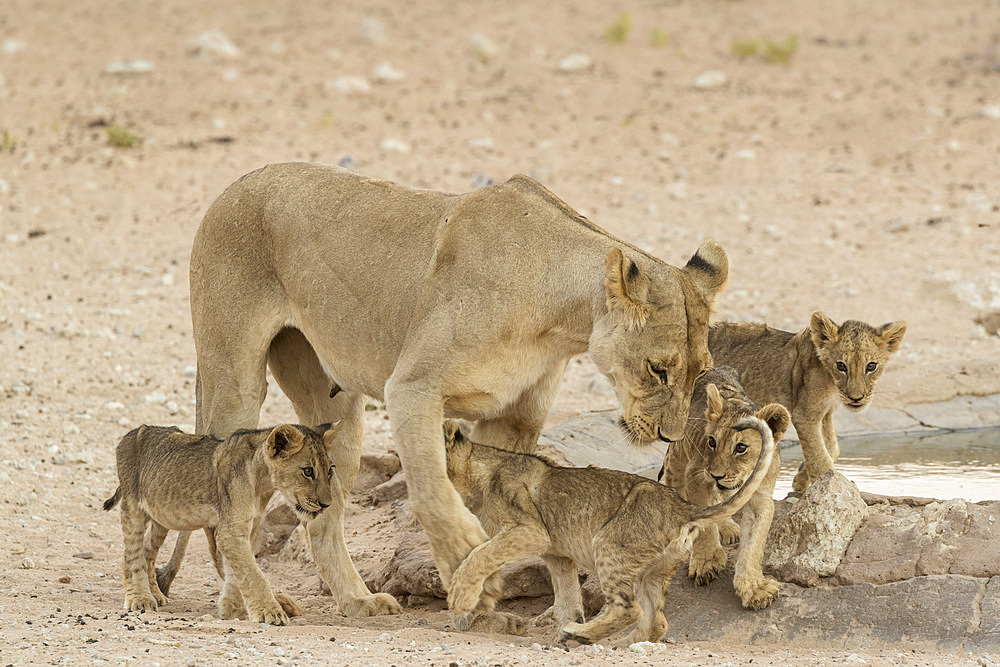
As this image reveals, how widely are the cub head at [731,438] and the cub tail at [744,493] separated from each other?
270 millimetres

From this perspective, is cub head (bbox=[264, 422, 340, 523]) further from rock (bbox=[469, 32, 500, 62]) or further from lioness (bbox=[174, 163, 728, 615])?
rock (bbox=[469, 32, 500, 62])

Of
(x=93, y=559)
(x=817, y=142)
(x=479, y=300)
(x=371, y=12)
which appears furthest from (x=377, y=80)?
(x=479, y=300)

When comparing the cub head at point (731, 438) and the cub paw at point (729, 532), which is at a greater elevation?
the cub head at point (731, 438)

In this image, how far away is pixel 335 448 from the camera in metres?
7.51

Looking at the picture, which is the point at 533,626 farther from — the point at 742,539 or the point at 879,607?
the point at 879,607

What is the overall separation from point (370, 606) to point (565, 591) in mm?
1212

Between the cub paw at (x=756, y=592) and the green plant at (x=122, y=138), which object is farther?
the green plant at (x=122, y=138)

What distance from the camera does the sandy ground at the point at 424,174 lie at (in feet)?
25.1

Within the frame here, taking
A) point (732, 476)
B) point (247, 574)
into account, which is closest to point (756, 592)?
point (732, 476)

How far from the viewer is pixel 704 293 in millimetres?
6270

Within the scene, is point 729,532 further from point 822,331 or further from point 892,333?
point 892,333

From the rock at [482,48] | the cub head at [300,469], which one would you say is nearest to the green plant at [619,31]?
the rock at [482,48]

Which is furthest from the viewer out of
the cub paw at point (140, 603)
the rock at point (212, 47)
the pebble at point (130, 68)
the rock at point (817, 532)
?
the rock at point (212, 47)

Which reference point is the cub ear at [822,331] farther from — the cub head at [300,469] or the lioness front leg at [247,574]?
the lioness front leg at [247,574]
